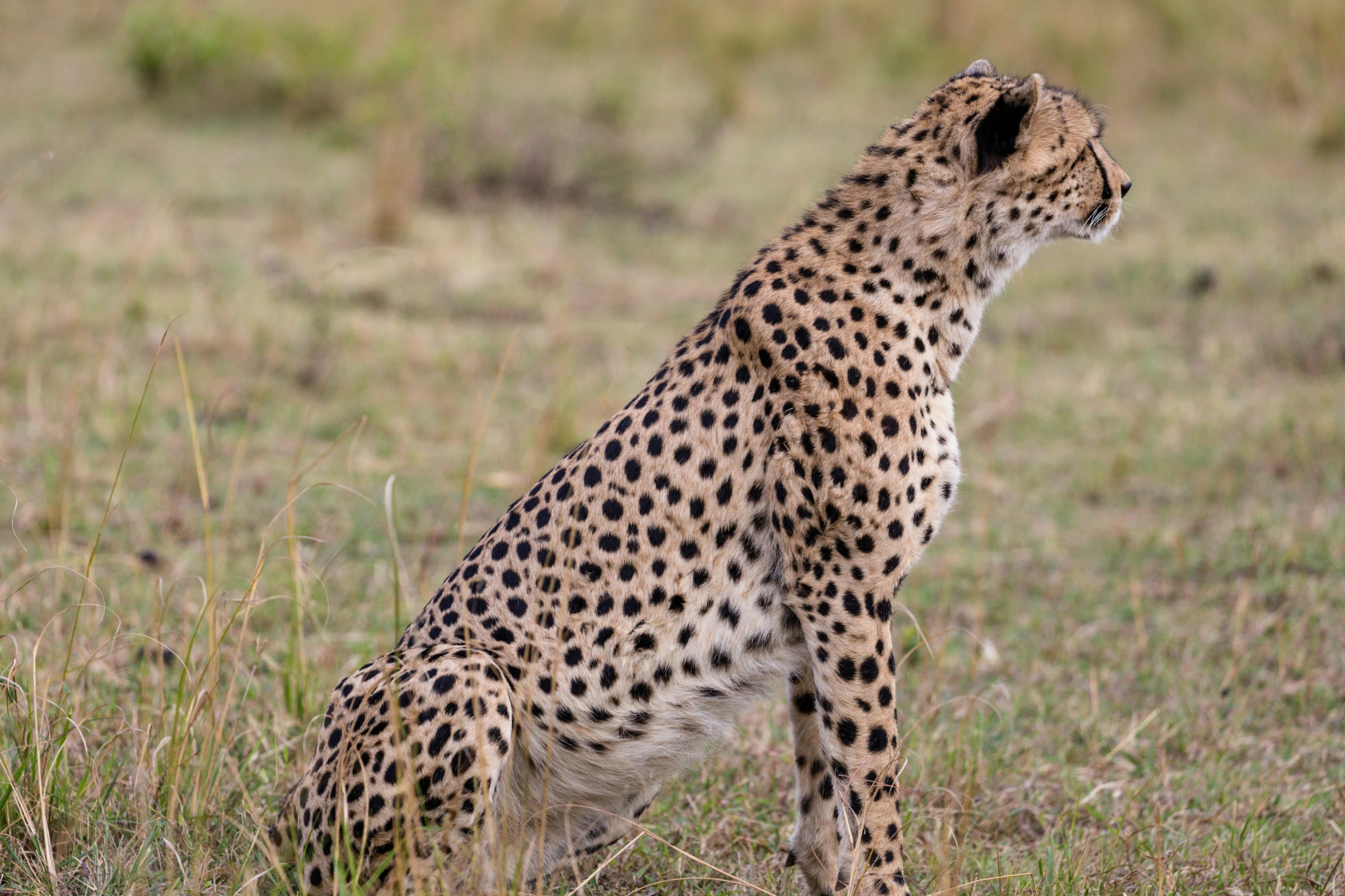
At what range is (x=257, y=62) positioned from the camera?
11.4 m

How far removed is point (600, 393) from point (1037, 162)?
3.83 metres

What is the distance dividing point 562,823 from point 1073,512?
3.34 meters

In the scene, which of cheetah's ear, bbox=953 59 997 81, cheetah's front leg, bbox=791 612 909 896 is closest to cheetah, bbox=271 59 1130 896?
cheetah's front leg, bbox=791 612 909 896

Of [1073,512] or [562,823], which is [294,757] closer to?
[562,823]

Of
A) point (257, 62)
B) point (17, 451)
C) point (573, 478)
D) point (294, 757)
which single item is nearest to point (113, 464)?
point (17, 451)

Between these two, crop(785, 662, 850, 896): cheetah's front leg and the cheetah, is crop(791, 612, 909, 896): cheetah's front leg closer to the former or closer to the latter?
the cheetah

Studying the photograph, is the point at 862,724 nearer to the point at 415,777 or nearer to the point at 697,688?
the point at 697,688

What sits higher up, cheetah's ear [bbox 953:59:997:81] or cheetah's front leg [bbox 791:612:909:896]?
cheetah's ear [bbox 953:59:997:81]

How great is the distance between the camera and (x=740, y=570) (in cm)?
272

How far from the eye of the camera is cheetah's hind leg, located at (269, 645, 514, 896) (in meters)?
2.53

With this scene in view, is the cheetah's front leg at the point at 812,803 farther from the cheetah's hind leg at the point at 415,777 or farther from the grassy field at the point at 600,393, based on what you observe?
the cheetah's hind leg at the point at 415,777

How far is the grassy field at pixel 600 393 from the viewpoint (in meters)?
3.12

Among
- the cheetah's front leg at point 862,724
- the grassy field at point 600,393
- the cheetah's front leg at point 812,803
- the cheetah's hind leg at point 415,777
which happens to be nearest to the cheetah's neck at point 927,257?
the cheetah's front leg at point 862,724

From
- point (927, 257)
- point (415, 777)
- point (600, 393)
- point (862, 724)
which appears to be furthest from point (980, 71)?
point (600, 393)
